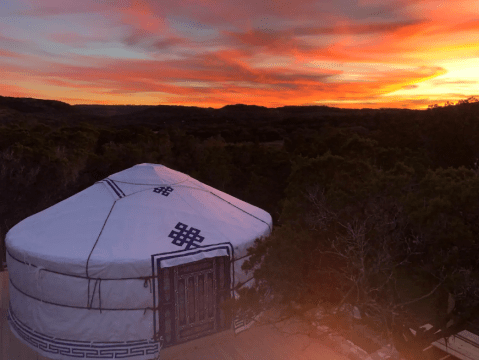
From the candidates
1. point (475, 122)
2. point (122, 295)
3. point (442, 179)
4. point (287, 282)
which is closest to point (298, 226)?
point (287, 282)

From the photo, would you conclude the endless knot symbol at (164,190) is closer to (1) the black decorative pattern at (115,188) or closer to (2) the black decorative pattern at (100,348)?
(1) the black decorative pattern at (115,188)

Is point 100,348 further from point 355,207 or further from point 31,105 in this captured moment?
point 31,105

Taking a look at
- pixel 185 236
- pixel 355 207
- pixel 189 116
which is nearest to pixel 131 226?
pixel 185 236

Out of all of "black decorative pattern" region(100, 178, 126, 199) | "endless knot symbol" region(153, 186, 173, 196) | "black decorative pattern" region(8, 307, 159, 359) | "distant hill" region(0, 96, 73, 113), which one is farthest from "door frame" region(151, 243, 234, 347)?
"distant hill" region(0, 96, 73, 113)

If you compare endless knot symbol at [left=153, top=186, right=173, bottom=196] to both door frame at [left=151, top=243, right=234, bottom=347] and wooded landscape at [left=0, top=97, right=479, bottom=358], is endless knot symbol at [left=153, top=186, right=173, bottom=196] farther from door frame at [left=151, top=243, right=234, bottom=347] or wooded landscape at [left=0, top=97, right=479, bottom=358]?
wooded landscape at [left=0, top=97, right=479, bottom=358]

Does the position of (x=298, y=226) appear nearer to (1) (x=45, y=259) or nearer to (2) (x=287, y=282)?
(2) (x=287, y=282)
